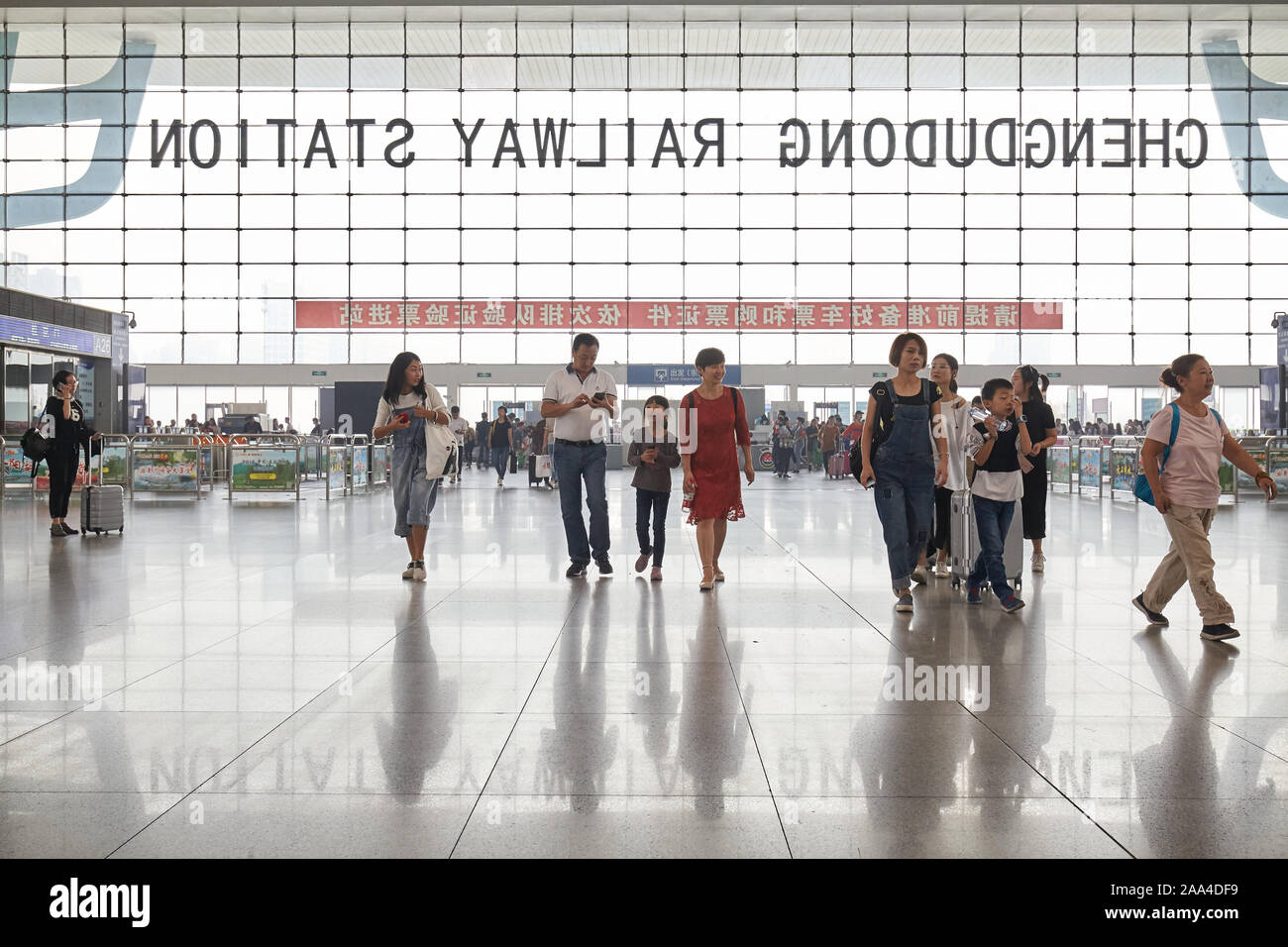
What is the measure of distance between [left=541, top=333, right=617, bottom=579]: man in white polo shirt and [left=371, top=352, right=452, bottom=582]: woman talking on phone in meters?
0.77

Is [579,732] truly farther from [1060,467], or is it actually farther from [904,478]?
[1060,467]

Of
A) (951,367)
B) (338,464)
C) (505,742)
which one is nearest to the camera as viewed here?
(505,742)

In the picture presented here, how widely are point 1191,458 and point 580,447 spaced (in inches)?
146

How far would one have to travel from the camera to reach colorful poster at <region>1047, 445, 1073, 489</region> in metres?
19.9

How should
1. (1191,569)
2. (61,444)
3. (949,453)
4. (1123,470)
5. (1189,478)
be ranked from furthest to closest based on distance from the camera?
(1123,470) < (61,444) < (949,453) < (1189,478) < (1191,569)

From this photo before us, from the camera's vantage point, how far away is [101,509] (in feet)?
33.3

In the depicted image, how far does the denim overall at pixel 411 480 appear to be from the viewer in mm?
7141

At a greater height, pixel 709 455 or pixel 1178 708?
pixel 709 455

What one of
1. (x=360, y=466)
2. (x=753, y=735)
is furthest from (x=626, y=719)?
(x=360, y=466)

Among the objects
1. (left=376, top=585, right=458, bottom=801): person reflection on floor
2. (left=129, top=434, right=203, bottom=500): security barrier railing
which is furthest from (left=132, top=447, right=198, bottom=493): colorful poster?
(left=376, top=585, right=458, bottom=801): person reflection on floor

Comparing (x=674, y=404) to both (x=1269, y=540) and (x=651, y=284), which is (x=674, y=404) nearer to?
(x=651, y=284)

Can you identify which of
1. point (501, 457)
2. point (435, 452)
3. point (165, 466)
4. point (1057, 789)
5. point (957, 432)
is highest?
point (957, 432)

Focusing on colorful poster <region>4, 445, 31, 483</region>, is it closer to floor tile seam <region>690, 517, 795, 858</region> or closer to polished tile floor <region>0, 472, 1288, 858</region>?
polished tile floor <region>0, 472, 1288, 858</region>
